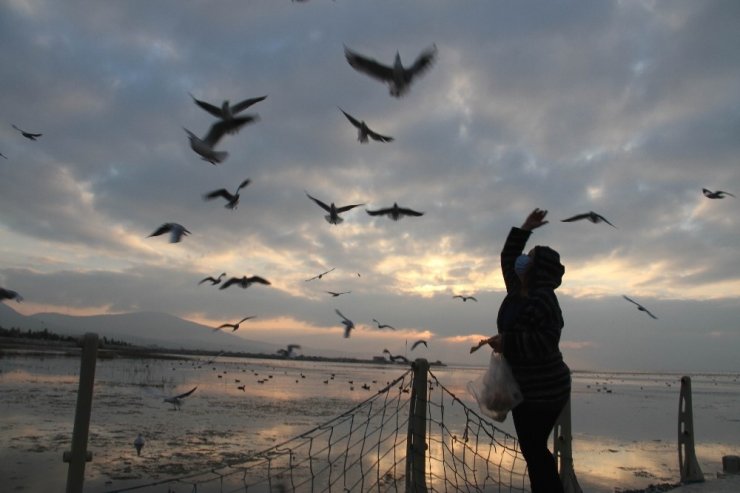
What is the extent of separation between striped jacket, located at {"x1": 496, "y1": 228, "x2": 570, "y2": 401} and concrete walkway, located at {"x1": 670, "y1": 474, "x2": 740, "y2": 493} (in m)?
3.50

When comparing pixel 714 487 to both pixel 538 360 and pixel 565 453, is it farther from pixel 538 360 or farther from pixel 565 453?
pixel 538 360

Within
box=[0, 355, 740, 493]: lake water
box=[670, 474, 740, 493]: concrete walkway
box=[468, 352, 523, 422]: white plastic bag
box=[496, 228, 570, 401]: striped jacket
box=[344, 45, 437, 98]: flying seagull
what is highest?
box=[344, 45, 437, 98]: flying seagull

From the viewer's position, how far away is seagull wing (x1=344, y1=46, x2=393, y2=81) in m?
7.83

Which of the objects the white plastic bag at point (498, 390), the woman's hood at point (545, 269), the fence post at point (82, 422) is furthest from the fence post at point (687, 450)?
the fence post at point (82, 422)

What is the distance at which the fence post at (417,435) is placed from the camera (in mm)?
4984

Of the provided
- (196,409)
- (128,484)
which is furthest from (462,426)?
(128,484)

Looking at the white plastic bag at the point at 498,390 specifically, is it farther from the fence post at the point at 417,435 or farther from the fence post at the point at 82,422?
the fence post at the point at 82,422

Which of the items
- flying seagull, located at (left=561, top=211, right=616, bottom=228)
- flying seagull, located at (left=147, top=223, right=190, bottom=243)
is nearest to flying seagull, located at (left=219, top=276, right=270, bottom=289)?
flying seagull, located at (left=147, top=223, right=190, bottom=243)

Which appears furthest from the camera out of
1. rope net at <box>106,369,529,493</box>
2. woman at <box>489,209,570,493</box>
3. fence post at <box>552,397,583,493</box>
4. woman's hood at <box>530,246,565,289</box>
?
rope net at <box>106,369,529,493</box>

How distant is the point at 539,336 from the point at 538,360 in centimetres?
18

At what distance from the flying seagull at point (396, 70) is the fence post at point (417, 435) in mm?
4037

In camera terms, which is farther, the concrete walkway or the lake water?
the lake water

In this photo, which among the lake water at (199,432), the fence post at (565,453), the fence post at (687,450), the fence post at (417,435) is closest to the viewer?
the fence post at (417,435)

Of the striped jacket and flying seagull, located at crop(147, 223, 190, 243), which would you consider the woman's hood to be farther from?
flying seagull, located at crop(147, 223, 190, 243)
